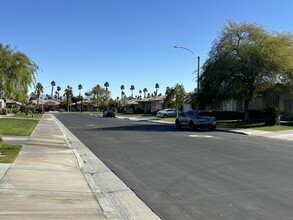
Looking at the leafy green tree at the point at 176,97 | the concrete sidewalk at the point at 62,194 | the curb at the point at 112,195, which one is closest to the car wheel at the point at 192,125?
the curb at the point at 112,195

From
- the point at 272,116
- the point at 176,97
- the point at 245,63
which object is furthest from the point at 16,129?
the point at 176,97

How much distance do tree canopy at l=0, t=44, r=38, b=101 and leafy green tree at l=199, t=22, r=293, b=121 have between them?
15.9 metres

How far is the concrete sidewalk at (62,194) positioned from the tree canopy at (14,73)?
21.1 m

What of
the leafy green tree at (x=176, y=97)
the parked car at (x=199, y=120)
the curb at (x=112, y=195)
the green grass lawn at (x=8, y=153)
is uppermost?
the leafy green tree at (x=176, y=97)

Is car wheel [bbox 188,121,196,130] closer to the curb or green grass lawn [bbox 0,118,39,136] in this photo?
green grass lawn [bbox 0,118,39,136]

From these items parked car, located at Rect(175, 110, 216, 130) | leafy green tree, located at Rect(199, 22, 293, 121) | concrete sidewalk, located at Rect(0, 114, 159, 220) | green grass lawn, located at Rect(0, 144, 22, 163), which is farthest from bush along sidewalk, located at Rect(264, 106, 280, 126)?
concrete sidewalk, located at Rect(0, 114, 159, 220)

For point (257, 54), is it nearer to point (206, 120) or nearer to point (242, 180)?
point (206, 120)

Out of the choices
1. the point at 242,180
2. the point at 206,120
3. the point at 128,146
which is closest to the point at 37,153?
the point at 128,146

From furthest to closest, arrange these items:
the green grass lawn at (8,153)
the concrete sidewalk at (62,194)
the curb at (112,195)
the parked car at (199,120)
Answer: the parked car at (199,120)
the green grass lawn at (8,153)
the curb at (112,195)
the concrete sidewalk at (62,194)

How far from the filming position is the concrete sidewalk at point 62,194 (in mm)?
6879

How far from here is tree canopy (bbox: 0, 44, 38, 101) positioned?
3259 centimetres

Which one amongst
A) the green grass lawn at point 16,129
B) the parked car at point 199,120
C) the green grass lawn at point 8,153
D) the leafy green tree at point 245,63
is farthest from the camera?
the leafy green tree at point 245,63

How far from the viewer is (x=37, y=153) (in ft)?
48.6

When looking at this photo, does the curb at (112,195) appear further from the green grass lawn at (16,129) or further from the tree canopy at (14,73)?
the tree canopy at (14,73)
